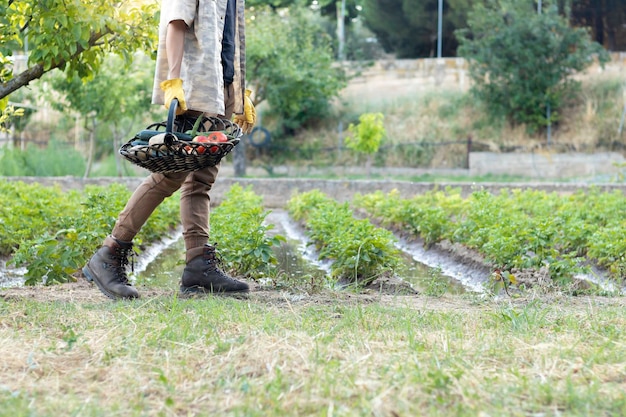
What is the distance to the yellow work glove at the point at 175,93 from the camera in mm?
4512

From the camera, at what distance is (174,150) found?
14.0 ft

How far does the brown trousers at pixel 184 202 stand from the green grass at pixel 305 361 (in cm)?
58

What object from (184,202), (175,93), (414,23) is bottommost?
(184,202)

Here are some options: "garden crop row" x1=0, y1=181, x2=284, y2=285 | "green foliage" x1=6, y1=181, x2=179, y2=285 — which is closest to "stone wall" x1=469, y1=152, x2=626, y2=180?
"green foliage" x1=6, y1=181, x2=179, y2=285

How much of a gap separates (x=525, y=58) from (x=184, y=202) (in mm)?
25098

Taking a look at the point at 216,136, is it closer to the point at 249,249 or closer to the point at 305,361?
the point at 305,361

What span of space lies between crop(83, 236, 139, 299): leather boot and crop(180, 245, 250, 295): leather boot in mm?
338

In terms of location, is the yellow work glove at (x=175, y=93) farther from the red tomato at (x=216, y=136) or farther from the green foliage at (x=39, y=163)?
the green foliage at (x=39, y=163)

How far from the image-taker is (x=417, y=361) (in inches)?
119

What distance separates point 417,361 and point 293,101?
2615 centimetres

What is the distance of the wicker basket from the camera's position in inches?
167

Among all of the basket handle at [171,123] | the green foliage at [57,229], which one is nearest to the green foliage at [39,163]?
the green foliage at [57,229]

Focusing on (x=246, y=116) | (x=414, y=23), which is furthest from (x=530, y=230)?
(x=414, y=23)

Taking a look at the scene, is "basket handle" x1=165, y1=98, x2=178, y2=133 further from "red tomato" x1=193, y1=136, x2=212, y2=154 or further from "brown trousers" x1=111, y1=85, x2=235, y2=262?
"brown trousers" x1=111, y1=85, x2=235, y2=262
